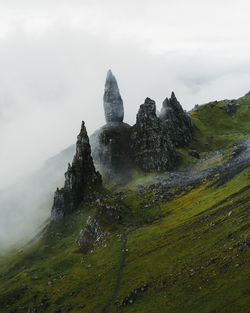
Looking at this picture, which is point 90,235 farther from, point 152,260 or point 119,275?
point 152,260

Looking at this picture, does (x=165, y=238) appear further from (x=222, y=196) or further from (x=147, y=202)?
(x=147, y=202)

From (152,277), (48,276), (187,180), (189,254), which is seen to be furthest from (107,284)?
(187,180)

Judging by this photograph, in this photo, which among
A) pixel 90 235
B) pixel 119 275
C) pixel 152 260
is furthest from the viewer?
pixel 90 235

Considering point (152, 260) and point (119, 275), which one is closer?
point (152, 260)

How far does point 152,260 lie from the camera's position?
338 feet

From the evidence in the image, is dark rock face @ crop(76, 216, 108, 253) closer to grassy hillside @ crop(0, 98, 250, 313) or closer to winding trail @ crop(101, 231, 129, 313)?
grassy hillside @ crop(0, 98, 250, 313)

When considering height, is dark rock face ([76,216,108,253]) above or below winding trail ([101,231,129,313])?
above

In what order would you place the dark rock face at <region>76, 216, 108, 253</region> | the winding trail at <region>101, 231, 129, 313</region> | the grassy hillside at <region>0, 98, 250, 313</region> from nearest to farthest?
the grassy hillside at <region>0, 98, 250, 313</region> → the winding trail at <region>101, 231, 129, 313</region> → the dark rock face at <region>76, 216, 108, 253</region>

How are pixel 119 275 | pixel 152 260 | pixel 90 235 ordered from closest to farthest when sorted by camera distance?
pixel 152 260 < pixel 119 275 < pixel 90 235

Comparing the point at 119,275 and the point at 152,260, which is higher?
the point at 152,260

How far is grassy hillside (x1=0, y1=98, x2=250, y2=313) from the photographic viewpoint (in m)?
70.2

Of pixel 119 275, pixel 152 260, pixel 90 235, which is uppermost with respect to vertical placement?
pixel 90 235

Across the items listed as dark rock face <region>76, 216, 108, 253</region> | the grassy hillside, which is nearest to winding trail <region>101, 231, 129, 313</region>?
the grassy hillside

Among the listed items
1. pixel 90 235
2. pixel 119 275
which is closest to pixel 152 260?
pixel 119 275
